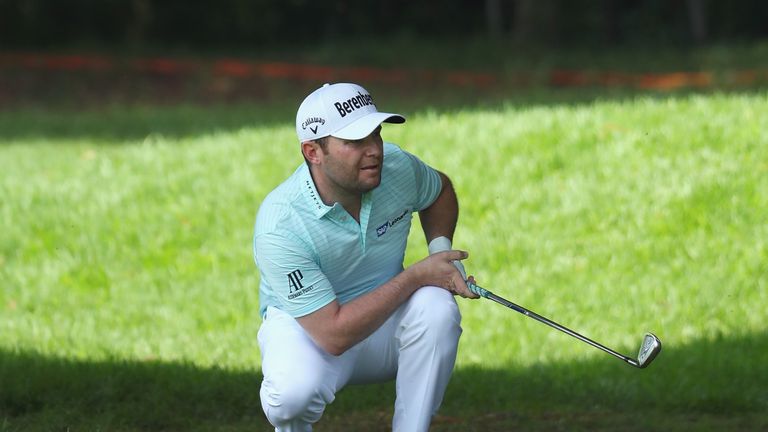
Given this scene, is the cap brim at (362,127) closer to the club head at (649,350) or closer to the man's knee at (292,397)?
the man's knee at (292,397)

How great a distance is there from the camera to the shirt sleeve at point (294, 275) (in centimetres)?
483

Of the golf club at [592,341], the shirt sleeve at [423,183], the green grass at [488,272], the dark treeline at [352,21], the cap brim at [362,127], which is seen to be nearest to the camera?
the cap brim at [362,127]

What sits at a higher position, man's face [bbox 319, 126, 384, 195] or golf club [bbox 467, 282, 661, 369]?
man's face [bbox 319, 126, 384, 195]

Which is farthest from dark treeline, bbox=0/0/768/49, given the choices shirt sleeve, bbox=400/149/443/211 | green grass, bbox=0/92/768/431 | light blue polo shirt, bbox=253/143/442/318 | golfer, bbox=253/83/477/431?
golfer, bbox=253/83/477/431

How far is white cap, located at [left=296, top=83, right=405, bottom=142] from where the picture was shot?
4.83 metres

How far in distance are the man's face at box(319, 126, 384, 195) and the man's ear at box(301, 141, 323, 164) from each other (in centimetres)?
3

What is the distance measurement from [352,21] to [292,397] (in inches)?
823

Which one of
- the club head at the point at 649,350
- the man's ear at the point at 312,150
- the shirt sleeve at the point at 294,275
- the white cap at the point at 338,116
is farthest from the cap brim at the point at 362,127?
the club head at the point at 649,350

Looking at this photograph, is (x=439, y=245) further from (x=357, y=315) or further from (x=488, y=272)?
(x=488, y=272)

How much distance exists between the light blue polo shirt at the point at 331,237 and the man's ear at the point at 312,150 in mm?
88

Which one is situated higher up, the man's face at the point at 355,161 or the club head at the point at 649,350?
the man's face at the point at 355,161

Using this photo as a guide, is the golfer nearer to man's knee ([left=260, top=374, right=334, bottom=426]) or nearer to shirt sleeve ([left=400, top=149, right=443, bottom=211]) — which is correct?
man's knee ([left=260, top=374, right=334, bottom=426])

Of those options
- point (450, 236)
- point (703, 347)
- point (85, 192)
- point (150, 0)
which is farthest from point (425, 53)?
point (450, 236)

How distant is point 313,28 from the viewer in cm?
2553
